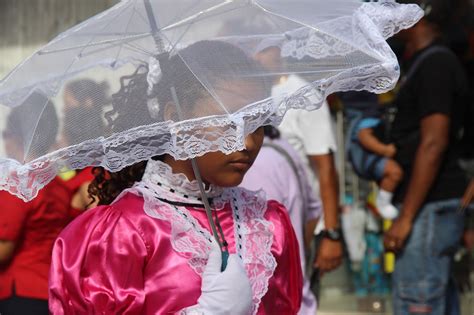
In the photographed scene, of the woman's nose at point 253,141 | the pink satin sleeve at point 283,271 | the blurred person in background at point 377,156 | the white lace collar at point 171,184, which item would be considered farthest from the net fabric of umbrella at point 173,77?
the blurred person in background at point 377,156

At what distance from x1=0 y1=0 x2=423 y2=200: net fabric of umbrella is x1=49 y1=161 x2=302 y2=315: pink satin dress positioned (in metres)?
0.23

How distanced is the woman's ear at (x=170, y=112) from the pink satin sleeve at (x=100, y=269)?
355 millimetres

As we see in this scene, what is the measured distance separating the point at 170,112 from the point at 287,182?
68.4 inches

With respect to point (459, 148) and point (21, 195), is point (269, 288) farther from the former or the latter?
point (459, 148)

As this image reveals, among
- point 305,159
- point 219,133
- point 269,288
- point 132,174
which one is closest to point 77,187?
point 305,159

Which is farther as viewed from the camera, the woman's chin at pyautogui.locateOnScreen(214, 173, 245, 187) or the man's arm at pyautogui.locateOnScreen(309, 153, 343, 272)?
the man's arm at pyautogui.locateOnScreen(309, 153, 343, 272)

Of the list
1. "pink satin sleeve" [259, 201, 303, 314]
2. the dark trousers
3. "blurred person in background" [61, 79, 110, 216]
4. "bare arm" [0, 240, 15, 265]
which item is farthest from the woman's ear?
the dark trousers

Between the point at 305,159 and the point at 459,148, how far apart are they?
77 centimetres

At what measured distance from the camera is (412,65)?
15.6 feet

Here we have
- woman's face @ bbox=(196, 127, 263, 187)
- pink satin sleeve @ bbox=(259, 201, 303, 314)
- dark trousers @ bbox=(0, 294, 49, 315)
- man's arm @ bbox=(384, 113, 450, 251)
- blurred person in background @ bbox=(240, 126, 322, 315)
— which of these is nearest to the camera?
woman's face @ bbox=(196, 127, 263, 187)

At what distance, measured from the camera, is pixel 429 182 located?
4.61 meters

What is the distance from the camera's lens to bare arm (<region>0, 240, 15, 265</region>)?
13.7ft

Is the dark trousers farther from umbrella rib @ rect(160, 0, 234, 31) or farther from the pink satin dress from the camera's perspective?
umbrella rib @ rect(160, 0, 234, 31)

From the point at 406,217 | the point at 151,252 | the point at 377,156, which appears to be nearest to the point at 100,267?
the point at 151,252
